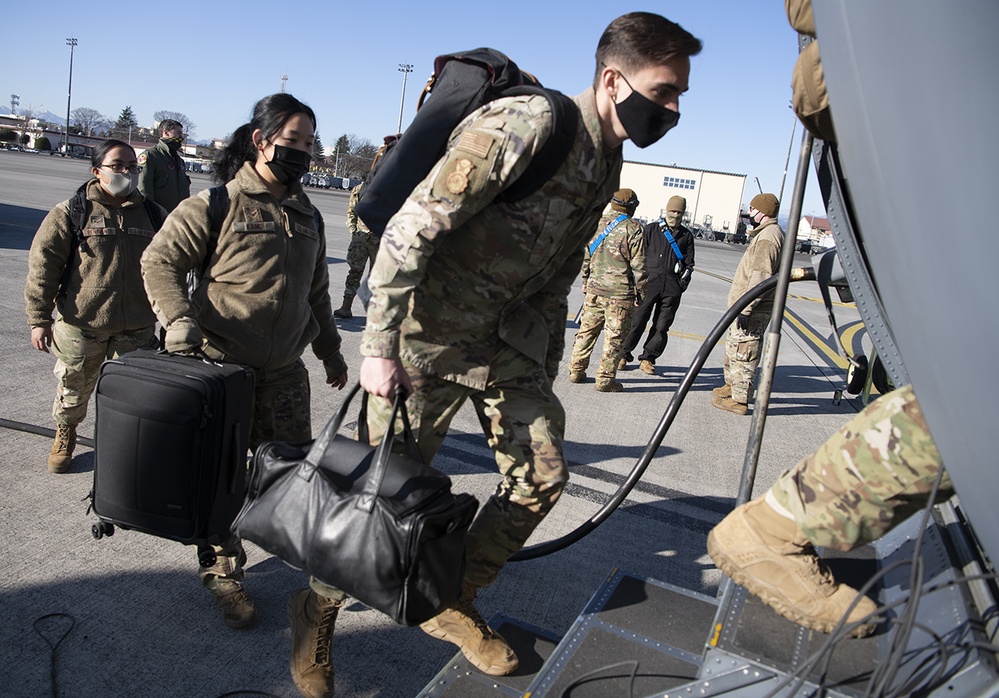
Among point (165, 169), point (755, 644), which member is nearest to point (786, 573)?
point (755, 644)

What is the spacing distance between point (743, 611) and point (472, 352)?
1138mm

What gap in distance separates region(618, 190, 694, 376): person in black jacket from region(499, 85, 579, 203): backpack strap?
21.0 ft

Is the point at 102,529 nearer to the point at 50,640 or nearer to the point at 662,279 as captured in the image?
the point at 50,640

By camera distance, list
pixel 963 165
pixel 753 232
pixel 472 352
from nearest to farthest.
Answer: pixel 963 165 < pixel 472 352 < pixel 753 232

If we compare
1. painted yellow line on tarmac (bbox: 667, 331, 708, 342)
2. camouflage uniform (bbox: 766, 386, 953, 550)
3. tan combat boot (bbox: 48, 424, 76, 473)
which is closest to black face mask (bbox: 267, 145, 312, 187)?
tan combat boot (bbox: 48, 424, 76, 473)

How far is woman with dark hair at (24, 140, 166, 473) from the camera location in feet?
13.4

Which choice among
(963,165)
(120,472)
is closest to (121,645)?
(120,472)

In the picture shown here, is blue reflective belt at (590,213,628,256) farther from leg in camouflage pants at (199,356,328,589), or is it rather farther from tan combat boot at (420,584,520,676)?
tan combat boot at (420,584,520,676)

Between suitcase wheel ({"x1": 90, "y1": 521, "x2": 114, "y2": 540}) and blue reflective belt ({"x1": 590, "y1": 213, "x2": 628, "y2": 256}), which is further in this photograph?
blue reflective belt ({"x1": 590, "y1": 213, "x2": 628, "y2": 256})

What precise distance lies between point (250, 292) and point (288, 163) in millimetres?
546

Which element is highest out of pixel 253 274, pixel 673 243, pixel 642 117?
pixel 642 117

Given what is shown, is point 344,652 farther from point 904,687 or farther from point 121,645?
point 904,687

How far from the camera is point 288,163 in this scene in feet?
10.5

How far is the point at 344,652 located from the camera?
9.80 ft
